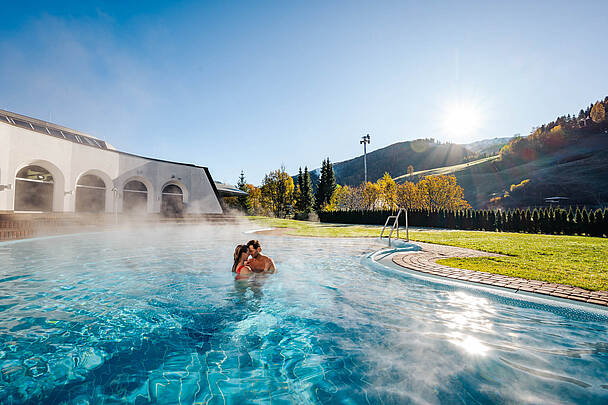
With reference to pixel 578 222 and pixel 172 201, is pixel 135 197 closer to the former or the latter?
pixel 172 201

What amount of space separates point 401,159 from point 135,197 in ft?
489

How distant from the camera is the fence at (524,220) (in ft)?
51.9

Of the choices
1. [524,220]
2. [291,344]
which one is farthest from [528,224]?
[291,344]

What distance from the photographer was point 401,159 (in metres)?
152

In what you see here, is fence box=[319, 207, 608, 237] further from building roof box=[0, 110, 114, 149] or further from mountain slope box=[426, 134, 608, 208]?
mountain slope box=[426, 134, 608, 208]

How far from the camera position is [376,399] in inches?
91.1

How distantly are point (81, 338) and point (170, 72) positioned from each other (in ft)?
46.0

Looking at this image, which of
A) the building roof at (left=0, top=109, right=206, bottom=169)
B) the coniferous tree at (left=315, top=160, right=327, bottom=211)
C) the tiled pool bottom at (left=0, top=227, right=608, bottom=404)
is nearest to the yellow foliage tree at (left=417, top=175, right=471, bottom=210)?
the coniferous tree at (left=315, top=160, right=327, bottom=211)

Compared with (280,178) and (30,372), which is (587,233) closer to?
(30,372)

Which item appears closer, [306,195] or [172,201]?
[172,201]

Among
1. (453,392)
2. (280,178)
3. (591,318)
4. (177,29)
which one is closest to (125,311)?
(453,392)

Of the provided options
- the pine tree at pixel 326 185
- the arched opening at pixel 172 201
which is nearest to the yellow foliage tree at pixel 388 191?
the pine tree at pixel 326 185

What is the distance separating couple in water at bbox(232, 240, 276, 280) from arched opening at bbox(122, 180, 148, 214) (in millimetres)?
18610

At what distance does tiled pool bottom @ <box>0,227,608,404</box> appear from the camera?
2396 millimetres
